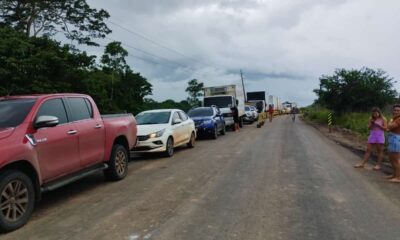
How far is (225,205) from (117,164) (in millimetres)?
3415

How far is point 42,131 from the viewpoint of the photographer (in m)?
7.46

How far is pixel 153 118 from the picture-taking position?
16.1 meters

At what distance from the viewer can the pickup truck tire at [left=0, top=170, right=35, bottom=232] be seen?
643 cm

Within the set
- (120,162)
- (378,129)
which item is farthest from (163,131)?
(378,129)

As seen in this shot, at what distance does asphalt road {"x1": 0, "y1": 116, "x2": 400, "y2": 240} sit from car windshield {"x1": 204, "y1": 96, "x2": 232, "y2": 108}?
18.2 meters

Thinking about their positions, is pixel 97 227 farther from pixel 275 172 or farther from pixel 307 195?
pixel 275 172

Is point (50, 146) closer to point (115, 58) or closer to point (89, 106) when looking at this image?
point (89, 106)

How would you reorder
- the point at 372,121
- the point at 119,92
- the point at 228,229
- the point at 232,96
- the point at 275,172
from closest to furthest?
the point at 228,229 → the point at 275,172 → the point at 372,121 → the point at 232,96 → the point at 119,92

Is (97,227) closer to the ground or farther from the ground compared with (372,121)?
closer to the ground

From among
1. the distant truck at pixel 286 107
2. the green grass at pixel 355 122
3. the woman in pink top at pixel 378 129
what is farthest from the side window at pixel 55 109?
the distant truck at pixel 286 107

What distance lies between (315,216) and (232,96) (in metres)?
24.6

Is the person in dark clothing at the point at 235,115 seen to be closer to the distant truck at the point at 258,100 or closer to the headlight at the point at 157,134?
the headlight at the point at 157,134

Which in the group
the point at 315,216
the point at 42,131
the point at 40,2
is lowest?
the point at 315,216

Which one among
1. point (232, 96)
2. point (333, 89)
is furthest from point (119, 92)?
point (333, 89)
